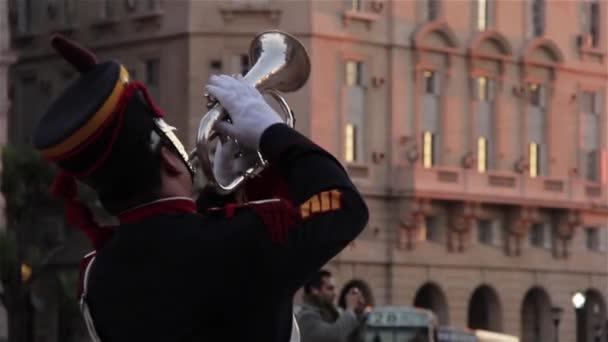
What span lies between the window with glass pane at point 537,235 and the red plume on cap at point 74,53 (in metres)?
59.5

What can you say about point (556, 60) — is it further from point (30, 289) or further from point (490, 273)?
point (30, 289)

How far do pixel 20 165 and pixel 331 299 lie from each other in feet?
126

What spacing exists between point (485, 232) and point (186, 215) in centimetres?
5817

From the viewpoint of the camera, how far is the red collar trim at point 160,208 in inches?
199

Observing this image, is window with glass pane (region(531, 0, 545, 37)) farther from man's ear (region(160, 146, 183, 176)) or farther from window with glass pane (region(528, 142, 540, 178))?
man's ear (region(160, 146, 183, 176))

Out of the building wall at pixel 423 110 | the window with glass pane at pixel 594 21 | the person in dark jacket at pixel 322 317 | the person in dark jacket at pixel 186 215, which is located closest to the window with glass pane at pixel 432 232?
the building wall at pixel 423 110

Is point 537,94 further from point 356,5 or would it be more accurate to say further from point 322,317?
point 322,317

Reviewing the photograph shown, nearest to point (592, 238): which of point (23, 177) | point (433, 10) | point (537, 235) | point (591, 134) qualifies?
point (537, 235)

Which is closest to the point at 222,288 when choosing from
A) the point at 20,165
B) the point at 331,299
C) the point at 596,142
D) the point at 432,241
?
the point at 331,299

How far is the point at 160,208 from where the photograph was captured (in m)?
5.05

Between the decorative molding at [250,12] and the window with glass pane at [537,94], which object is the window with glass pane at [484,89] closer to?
the window with glass pane at [537,94]

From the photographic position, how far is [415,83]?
60562mm

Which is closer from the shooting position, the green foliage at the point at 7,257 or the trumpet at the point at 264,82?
the trumpet at the point at 264,82

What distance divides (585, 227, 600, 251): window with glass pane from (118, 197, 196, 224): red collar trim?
61.4m
